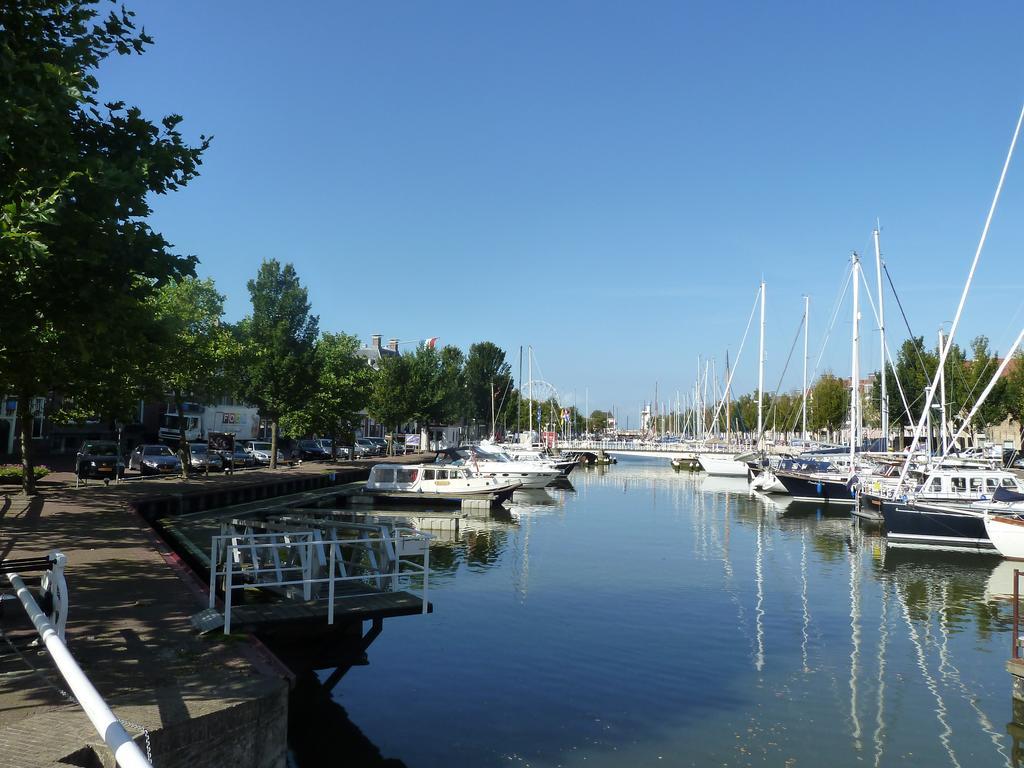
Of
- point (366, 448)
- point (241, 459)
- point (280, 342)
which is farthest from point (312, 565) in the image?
point (366, 448)

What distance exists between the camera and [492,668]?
1575 centimetres

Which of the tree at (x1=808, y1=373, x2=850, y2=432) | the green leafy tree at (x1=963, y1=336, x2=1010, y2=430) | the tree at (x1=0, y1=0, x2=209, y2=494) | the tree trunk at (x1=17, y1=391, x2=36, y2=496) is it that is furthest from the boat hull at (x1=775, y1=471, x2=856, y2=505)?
the tree at (x1=808, y1=373, x2=850, y2=432)

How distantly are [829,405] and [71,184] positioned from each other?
107 metres

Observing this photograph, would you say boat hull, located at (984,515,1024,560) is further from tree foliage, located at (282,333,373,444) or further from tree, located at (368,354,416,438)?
tree, located at (368,354,416,438)

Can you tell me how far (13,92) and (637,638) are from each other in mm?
15468

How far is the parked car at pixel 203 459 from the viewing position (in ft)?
157

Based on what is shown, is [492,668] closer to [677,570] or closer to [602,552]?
[677,570]

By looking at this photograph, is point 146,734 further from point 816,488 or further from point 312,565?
point 816,488

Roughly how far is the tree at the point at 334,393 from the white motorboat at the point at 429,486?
1413cm

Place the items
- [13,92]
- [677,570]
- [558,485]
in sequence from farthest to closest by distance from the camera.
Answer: [558,485]
[677,570]
[13,92]

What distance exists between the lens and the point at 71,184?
1146 cm

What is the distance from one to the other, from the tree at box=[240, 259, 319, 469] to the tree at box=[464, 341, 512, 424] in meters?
64.4

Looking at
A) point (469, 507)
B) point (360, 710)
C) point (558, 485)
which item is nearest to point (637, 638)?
point (360, 710)

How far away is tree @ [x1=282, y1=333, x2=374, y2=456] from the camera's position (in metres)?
56.3
